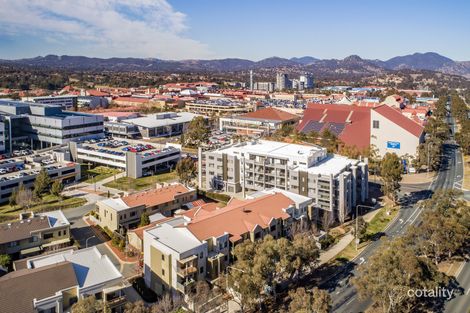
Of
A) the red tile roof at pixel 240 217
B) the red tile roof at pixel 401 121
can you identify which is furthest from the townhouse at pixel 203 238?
the red tile roof at pixel 401 121

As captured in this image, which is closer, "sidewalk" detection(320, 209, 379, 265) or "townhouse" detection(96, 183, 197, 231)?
"sidewalk" detection(320, 209, 379, 265)

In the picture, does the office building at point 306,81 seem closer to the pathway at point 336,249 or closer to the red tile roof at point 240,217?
the pathway at point 336,249

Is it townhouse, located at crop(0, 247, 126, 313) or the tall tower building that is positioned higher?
the tall tower building

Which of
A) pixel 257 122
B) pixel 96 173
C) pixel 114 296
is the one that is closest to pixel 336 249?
pixel 114 296

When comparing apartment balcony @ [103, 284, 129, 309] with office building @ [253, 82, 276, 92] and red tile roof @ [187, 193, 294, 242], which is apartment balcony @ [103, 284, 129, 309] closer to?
red tile roof @ [187, 193, 294, 242]

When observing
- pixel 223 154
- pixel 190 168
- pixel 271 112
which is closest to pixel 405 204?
pixel 223 154

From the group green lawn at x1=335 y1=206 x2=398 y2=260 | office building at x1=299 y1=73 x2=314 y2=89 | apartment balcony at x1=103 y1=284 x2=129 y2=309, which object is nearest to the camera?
apartment balcony at x1=103 y1=284 x2=129 y2=309

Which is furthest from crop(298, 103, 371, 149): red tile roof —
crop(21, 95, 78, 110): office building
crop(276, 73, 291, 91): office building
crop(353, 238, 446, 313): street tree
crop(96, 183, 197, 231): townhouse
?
crop(276, 73, 291, 91): office building
